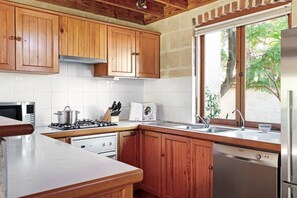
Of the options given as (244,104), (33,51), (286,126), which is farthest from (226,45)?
(33,51)

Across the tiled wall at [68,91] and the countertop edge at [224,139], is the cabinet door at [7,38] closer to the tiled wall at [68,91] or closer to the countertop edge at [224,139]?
the tiled wall at [68,91]

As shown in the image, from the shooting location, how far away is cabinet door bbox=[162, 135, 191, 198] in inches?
98.6

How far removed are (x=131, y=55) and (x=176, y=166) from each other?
61.7 inches

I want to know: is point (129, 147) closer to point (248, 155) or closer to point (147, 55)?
point (147, 55)

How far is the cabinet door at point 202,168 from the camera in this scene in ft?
7.48

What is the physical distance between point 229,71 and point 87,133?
1.77 metres

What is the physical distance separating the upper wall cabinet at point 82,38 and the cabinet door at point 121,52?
10 centimetres

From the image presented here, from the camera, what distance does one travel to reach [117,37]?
3.19 m

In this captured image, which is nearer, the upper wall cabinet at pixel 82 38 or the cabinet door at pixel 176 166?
the cabinet door at pixel 176 166

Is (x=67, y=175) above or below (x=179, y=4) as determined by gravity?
below

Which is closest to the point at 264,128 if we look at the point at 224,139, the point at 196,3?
the point at 224,139

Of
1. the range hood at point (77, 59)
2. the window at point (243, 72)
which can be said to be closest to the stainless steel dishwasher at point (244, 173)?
the window at point (243, 72)

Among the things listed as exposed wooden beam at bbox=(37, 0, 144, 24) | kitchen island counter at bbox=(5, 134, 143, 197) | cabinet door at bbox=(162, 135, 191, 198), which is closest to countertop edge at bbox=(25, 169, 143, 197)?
kitchen island counter at bbox=(5, 134, 143, 197)

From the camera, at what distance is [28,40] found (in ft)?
8.32
